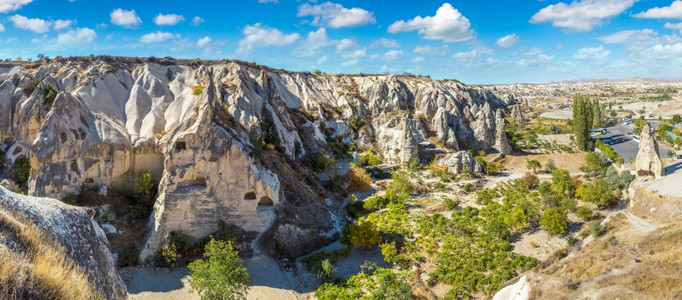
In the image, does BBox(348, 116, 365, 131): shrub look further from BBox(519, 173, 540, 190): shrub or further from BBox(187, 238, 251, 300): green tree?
BBox(187, 238, 251, 300): green tree

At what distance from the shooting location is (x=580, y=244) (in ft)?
79.8

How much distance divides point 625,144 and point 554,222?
5079 centimetres

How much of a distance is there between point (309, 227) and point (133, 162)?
44.0 feet

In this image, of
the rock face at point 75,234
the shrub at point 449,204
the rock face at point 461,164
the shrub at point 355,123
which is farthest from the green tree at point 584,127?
the rock face at point 75,234

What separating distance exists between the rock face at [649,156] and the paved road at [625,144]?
1307 centimetres

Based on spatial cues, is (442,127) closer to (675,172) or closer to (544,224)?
(675,172)

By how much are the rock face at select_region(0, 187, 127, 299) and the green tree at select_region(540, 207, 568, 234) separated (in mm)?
26734

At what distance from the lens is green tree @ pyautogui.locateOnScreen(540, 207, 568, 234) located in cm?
2541

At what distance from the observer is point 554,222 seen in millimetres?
25500

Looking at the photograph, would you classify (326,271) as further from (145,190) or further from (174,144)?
(145,190)

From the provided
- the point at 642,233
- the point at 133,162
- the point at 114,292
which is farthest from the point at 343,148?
the point at 114,292

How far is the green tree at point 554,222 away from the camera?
2541cm

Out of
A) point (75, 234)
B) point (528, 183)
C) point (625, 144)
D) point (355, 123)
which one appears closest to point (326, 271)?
point (75, 234)

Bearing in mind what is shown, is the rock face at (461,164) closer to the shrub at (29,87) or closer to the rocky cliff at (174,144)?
the rocky cliff at (174,144)
